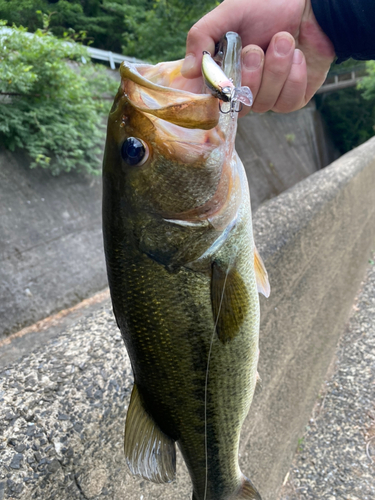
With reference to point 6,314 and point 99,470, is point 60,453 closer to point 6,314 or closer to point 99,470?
point 99,470

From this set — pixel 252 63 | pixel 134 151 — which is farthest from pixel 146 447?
pixel 252 63

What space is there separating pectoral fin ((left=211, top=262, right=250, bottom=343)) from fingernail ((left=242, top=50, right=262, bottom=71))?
785mm

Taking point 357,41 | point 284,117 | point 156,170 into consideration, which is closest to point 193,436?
point 156,170

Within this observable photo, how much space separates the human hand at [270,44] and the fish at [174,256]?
14 centimetres

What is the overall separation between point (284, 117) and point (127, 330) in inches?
606

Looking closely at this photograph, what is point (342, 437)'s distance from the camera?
2732 millimetres

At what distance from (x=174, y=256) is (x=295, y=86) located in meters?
0.91

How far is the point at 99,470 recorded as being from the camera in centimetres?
122

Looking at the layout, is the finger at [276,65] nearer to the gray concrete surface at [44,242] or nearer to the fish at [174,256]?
the fish at [174,256]

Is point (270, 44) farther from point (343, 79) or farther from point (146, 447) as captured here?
point (343, 79)

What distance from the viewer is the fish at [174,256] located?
1025 millimetres

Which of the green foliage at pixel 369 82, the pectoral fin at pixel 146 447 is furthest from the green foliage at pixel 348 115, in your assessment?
the pectoral fin at pixel 146 447

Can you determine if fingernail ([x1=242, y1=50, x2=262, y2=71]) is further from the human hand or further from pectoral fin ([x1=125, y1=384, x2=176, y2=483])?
pectoral fin ([x1=125, y1=384, x2=176, y2=483])

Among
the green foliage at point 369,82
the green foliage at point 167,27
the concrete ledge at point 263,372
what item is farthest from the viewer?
the green foliage at point 369,82
